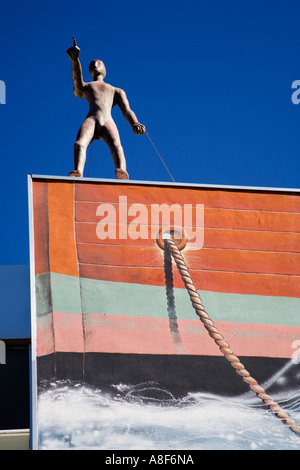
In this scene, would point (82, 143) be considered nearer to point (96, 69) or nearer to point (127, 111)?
point (127, 111)

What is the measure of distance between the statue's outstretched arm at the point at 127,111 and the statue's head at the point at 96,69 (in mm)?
379

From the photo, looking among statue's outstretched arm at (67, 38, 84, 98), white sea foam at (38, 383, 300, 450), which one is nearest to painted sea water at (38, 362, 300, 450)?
white sea foam at (38, 383, 300, 450)

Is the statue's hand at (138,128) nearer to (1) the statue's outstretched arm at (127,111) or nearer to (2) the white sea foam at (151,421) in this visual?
(1) the statue's outstretched arm at (127,111)

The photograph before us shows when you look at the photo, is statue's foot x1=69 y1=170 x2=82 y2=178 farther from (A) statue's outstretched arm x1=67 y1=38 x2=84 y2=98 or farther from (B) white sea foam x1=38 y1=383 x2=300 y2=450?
(B) white sea foam x1=38 y1=383 x2=300 y2=450

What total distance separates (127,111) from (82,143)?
1027mm

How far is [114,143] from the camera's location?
41.6ft

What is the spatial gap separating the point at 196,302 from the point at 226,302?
37cm

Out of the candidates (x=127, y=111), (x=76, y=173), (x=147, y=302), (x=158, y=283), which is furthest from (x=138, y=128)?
(x=147, y=302)

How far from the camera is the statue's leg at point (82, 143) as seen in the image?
12.3m

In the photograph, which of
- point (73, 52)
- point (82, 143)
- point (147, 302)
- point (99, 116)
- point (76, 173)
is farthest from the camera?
point (99, 116)

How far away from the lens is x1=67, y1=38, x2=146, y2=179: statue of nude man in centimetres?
1249

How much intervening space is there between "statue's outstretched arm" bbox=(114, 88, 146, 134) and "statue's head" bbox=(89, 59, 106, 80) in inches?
14.9

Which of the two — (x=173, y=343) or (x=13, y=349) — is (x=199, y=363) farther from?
(x=13, y=349)

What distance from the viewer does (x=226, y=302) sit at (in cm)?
1114
